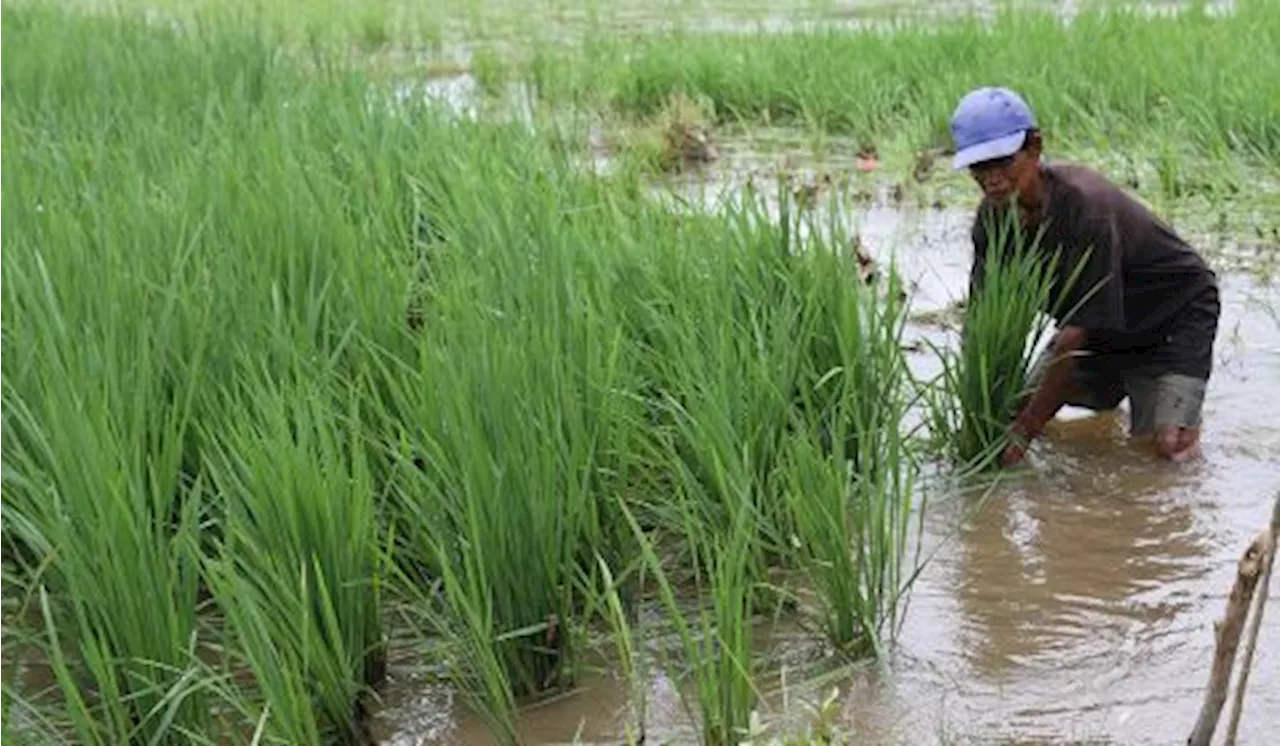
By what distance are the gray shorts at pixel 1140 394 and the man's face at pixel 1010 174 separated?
36 cm

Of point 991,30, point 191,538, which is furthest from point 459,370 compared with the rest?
point 991,30

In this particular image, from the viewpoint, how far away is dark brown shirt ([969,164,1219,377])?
11.4 ft

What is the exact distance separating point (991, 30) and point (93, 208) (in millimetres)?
5296

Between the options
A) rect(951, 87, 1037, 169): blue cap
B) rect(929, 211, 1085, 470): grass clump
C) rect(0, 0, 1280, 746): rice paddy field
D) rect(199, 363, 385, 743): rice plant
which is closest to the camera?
rect(199, 363, 385, 743): rice plant

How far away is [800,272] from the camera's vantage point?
3.44 meters

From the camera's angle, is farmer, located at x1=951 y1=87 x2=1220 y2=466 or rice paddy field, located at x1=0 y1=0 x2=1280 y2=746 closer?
rice paddy field, located at x1=0 y1=0 x2=1280 y2=746

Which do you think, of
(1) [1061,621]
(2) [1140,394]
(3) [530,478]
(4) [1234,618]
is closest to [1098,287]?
(2) [1140,394]

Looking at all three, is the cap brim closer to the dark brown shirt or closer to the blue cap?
the blue cap

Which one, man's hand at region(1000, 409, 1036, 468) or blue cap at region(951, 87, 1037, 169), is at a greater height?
blue cap at region(951, 87, 1037, 169)

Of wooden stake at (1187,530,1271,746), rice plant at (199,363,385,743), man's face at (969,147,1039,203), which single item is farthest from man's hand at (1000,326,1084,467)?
wooden stake at (1187,530,1271,746)

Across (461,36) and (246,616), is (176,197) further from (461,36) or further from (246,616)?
(461,36)

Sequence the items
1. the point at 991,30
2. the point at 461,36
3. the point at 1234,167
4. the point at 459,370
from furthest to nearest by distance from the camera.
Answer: the point at 461,36, the point at 991,30, the point at 1234,167, the point at 459,370

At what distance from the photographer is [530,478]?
241 centimetres

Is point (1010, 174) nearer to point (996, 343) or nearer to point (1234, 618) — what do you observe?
point (996, 343)
